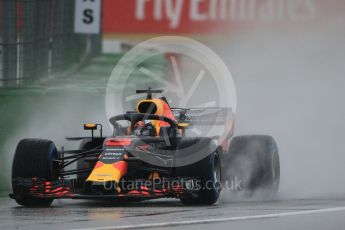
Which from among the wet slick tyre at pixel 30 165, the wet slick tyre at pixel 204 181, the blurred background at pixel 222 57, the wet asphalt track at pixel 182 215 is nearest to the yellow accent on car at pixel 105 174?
the wet asphalt track at pixel 182 215

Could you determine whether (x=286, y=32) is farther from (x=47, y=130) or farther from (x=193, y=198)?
(x=193, y=198)

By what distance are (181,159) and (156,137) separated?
67 cm

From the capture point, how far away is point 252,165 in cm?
1731

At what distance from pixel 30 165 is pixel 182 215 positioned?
2762 millimetres

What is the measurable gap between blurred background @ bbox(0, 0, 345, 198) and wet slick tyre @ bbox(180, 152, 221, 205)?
8.05ft

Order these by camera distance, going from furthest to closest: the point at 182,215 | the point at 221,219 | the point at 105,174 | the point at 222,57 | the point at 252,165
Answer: the point at 222,57 → the point at 252,165 → the point at 105,174 → the point at 182,215 → the point at 221,219

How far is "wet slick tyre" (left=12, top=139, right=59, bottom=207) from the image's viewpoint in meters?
15.6

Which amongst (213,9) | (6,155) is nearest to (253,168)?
(6,155)

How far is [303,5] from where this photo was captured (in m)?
30.2

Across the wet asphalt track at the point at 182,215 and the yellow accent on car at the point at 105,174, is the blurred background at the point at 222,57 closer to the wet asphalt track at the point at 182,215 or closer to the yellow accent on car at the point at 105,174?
the wet asphalt track at the point at 182,215

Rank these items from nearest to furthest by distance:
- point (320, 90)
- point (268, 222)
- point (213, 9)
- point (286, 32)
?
point (268, 222) → point (320, 90) → point (286, 32) → point (213, 9)

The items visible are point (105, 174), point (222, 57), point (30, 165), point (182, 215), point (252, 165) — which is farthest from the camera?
point (222, 57)

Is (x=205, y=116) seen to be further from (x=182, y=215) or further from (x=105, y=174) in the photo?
(x=182, y=215)

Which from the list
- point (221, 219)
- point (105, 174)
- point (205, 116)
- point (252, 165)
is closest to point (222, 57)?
point (205, 116)
